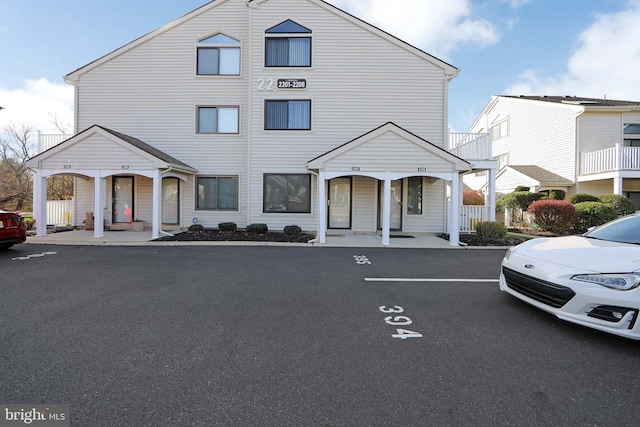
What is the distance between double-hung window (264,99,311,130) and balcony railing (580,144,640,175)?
47.6 ft

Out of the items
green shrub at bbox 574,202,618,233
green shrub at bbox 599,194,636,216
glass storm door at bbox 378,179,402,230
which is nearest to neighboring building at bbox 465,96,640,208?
green shrub at bbox 599,194,636,216

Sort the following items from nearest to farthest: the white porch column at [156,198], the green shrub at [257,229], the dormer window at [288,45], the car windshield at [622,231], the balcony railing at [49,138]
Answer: the car windshield at [622,231] < the white porch column at [156,198] < the green shrub at [257,229] < the dormer window at [288,45] < the balcony railing at [49,138]

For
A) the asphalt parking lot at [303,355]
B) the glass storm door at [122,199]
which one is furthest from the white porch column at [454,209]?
the glass storm door at [122,199]

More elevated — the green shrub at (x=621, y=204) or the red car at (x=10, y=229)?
the green shrub at (x=621, y=204)

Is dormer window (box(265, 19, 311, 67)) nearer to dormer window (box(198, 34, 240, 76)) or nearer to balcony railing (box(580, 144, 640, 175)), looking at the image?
dormer window (box(198, 34, 240, 76))

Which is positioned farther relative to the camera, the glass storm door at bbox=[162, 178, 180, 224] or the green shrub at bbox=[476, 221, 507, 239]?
the glass storm door at bbox=[162, 178, 180, 224]

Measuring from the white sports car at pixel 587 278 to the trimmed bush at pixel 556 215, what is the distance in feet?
29.6

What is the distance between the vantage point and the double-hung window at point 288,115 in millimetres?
12695

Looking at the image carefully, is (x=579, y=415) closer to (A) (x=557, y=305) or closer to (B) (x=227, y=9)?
(A) (x=557, y=305)

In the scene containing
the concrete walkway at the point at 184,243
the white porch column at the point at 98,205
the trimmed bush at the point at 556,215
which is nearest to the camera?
the concrete walkway at the point at 184,243

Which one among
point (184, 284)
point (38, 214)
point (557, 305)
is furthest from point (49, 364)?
point (38, 214)

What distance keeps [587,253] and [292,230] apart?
349 inches

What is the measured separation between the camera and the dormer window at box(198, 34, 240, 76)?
1302 centimetres

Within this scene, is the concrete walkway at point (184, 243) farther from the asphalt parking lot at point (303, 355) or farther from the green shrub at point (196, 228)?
the asphalt parking lot at point (303, 355)
